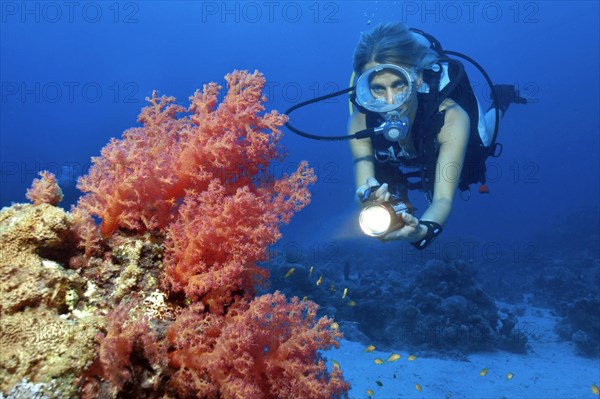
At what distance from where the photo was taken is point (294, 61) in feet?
348

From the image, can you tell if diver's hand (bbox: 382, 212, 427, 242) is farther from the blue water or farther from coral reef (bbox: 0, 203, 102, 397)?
the blue water

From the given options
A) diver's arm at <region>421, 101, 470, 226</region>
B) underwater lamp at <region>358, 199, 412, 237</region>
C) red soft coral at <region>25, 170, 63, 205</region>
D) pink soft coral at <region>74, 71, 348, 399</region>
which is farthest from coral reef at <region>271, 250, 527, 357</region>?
red soft coral at <region>25, 170, 63, 205</region>

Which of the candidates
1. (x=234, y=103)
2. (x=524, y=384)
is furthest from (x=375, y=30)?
(x=524, y=384)

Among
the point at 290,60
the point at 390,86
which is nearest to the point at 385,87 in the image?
the point at 390,86

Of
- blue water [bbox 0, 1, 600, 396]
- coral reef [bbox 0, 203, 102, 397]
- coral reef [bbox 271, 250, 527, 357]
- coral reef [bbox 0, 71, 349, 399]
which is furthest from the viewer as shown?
blue water [bbox 0, 1, 600, 396]

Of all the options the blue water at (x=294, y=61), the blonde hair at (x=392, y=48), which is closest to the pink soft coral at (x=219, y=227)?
the blonde hair at (x=392, y=48)

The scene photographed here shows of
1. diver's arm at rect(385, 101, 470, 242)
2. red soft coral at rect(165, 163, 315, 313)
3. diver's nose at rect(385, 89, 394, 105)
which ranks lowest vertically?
red soft coral at rect(165, 163, 315, 313)

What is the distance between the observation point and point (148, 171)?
7.29ft

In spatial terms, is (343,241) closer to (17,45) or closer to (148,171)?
(148,171)

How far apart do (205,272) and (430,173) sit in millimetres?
3626

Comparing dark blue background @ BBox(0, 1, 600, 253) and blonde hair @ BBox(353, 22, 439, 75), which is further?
dark blue background @ BBox(0, 1, 600, 253)

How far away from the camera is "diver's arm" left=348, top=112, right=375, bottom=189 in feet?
15.1

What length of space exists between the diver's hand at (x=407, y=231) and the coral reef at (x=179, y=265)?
903 millimetres

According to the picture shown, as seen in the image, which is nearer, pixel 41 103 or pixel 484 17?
pixel 41 103
